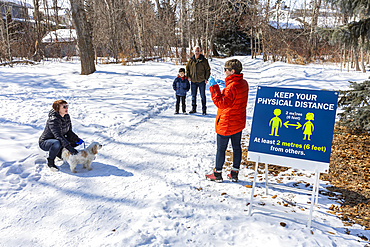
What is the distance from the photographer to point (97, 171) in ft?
15.5

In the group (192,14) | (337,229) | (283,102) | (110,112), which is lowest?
(337,229)

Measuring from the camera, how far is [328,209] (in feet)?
12.1

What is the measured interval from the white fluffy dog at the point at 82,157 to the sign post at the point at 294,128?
276cm

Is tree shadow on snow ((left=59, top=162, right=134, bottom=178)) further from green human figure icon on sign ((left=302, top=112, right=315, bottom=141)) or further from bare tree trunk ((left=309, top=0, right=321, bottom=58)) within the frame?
bare tree trunk ((left=309, top=0, right=321, bottom=58))

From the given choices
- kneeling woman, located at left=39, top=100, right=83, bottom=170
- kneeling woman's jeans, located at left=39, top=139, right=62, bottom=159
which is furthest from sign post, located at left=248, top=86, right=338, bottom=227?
kneeling woman's jeans, located at left=39, top=139, right=62, bottom=159

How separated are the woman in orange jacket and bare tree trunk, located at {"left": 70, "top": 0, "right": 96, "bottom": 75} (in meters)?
11.2

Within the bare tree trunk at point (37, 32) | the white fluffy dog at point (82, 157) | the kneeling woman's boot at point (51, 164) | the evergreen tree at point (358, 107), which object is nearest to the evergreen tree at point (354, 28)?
the evergreen tree at point (358, 107)

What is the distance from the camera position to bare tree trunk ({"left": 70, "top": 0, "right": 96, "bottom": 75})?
12938 millimetres

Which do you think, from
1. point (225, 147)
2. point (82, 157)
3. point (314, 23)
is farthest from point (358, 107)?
point (314, 23)

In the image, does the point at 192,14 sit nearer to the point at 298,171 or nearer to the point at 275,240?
the point at 298,171

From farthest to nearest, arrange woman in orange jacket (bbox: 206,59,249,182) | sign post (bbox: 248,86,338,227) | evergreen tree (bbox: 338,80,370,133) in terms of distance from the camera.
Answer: evergreen tree (bbox: 338,80,370,133) < woman in orange jacket (bbox: 206,59,249,182) < sign post (bbox: 248,86,338,227)

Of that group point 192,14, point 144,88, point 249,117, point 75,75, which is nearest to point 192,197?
point 249,117

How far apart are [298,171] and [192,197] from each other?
7.24ft

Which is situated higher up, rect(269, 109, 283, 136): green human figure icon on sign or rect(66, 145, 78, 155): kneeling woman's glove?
rect(269, 109, 283, 136): green human figure icon on sign
